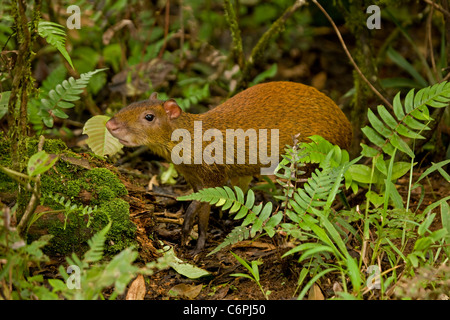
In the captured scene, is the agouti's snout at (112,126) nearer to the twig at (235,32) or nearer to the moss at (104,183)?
the moss at (104,183)

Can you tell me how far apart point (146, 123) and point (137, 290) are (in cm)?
181

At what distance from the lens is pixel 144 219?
15.5 ft

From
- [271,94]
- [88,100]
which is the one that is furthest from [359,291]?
[88,100]

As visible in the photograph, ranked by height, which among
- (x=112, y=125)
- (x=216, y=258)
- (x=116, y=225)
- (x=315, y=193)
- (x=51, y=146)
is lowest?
(x=216, y=258)

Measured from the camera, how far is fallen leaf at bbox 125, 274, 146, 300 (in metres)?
3.68

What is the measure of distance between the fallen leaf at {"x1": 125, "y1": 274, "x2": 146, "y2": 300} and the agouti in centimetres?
150

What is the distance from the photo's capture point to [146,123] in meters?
5.02

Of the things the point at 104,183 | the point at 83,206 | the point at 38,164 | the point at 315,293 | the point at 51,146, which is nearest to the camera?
the point at 38,164

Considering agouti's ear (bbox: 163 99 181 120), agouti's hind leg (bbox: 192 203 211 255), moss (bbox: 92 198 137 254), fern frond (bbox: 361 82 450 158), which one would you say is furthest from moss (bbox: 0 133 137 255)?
fern frond (bbox: 361 82 450 158)

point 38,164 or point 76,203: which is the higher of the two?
point 38,164

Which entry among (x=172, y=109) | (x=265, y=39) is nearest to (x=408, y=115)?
(x=172, y=109)

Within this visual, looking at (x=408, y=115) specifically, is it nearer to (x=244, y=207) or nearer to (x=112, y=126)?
(x=244, y=207)

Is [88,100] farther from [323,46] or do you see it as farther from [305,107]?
[323,46]
